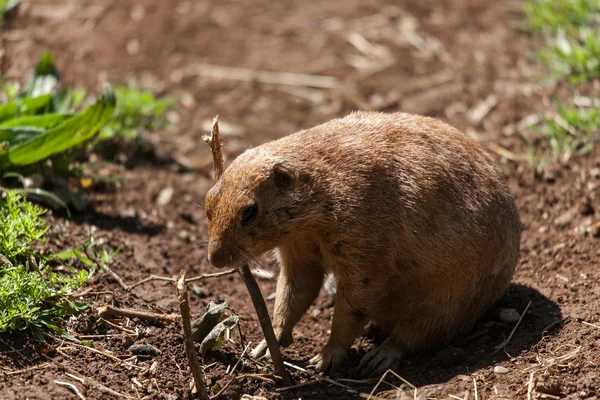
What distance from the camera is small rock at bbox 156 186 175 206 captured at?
720 centimetres

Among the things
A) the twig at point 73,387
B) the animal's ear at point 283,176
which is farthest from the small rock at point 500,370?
the twig at point 73,387

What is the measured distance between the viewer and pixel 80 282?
468 centimetres

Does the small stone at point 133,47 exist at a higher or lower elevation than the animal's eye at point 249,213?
lower

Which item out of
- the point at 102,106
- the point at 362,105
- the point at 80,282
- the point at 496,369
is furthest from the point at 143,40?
the point at 496,369

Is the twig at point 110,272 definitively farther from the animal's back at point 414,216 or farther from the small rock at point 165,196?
the small rock at point 165,196

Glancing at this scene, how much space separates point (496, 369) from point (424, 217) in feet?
3.38

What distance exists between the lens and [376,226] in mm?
4770

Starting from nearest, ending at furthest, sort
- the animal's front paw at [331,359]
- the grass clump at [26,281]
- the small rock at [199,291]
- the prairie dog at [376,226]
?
1. the grass clump at [26,281]
2. the prairie dog at [376,226]
3. the animal's front paw at [331,359]
4. the small rock at [199,291]

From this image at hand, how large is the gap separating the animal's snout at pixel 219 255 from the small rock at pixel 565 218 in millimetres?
3180

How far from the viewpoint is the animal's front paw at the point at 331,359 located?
195 inches

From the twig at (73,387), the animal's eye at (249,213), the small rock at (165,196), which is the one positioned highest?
the animal's eye at (249,213)

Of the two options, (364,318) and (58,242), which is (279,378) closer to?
(364,318)

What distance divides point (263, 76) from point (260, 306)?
5686 mm

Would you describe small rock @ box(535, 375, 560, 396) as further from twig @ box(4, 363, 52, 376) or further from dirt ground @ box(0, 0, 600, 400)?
twig @ box(4, 363, 52, 376)
